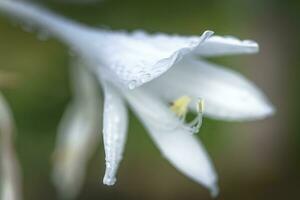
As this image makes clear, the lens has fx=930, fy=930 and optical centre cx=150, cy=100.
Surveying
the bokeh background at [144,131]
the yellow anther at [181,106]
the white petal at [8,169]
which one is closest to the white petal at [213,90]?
the yellow anther at [181,106]

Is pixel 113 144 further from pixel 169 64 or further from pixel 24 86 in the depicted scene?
pixel 24 86

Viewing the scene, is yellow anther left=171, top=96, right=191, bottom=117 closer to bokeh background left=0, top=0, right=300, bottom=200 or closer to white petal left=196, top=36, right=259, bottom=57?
white petal left=196, top=36, right=259, bottom=57

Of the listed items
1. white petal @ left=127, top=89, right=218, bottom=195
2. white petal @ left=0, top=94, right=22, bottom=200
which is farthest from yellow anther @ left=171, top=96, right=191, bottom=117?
white petal @ left=0, top=94, right=22, bottom=200

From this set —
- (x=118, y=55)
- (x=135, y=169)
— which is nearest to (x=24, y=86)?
(x=135, y=169)

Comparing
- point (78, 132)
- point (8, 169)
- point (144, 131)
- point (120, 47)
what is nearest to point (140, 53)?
point (120, 47)

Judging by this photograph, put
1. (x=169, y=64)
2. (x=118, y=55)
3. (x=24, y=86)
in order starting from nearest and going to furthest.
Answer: (x=169, y=64)
(x=118, y=55)
(x=24, y=86)

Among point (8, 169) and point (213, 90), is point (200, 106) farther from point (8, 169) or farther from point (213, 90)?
point (8, 169)
